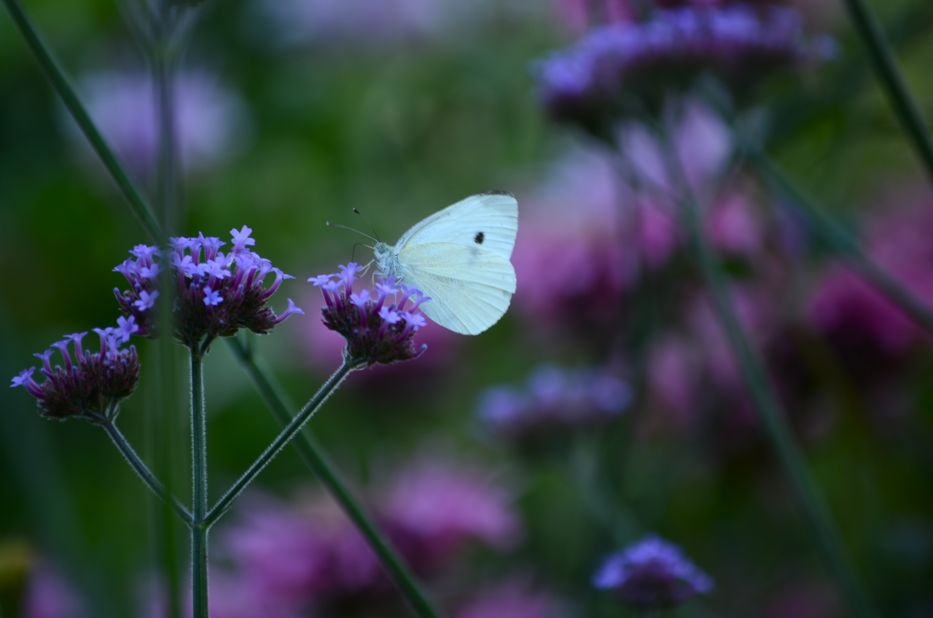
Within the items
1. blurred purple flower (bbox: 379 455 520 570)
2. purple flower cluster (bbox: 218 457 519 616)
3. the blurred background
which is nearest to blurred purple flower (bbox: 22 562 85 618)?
the blurred background

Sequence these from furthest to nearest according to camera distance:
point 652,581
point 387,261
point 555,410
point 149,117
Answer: point 149,117
point 555,410
point 387,261
point 652,581

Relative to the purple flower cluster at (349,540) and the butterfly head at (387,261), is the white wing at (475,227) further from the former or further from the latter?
the purple flower cluster at (349,540)

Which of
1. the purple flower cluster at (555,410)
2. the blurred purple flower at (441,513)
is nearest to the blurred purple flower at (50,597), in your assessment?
the blurred purple flower at (441,513)

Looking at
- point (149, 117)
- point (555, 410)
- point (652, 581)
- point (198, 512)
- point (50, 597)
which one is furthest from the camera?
point (149, 117)

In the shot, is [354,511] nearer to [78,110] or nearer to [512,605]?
[78,110]

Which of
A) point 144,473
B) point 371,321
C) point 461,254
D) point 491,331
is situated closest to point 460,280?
point 461,254

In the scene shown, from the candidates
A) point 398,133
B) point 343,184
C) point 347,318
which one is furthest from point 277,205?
point 347,318
